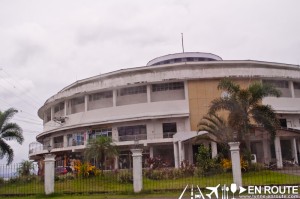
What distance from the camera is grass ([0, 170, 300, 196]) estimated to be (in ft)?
55.1

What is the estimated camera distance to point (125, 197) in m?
15.4

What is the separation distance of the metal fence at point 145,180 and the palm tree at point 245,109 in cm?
256

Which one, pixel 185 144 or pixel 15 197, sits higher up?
pixel 185 144

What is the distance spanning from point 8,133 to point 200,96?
53.1ft

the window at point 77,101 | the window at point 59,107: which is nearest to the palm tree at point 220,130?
the window at point 77,101

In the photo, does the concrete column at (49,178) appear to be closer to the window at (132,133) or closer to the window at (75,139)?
the window at (132,133)

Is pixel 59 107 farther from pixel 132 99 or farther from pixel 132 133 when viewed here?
pixel 132 133

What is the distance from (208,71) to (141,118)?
7.29 metres

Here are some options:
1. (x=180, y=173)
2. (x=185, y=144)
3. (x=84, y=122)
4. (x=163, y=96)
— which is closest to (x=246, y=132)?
(x=180, y=173)

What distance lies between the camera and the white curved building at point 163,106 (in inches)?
1264

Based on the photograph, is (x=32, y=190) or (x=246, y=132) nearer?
(x=32, y=190)

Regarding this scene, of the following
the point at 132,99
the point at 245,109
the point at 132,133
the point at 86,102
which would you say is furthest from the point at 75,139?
the point at 245,109

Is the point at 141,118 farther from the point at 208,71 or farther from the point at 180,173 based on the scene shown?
the point at 180,173

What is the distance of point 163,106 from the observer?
3350 cm
